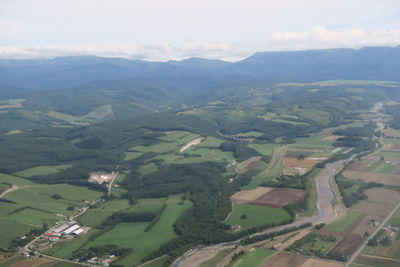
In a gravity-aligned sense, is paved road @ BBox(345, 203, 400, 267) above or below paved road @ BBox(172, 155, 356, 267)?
above

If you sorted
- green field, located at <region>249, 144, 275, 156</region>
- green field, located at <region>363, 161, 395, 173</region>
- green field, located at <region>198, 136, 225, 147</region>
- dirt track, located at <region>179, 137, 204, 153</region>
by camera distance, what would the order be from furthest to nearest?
green field, located at <region>198, 136, 225, 147</region>
dirt track, located at <region>179, 137, 204, 153</region>
green field, located at <region>249, 144, 275, 156</region>
green field, located at <region>363, 161, 395, 173</region>

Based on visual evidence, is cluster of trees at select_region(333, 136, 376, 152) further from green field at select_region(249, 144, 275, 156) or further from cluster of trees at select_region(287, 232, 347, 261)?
cluster of trees at select_region(287, 232, 347, 261)

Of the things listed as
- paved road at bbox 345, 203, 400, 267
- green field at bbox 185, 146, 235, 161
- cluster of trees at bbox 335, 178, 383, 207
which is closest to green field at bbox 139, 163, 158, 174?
green field at bbox 185, 146, 235, 161

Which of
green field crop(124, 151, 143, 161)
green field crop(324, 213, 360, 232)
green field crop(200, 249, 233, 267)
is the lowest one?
green field crop(200, 249, 233, 267)

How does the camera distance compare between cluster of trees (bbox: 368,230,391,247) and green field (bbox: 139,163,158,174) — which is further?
green field (bbox: 139,163,158,174)

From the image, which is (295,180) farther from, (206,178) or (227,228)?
(227,228)

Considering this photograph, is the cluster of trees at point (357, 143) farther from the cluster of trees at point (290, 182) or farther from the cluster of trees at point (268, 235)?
the cluster of trees at point (268, 235)

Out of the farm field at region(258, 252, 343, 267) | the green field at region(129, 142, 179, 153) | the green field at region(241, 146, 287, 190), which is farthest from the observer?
the green field at region(129, 142, 179, 153)
